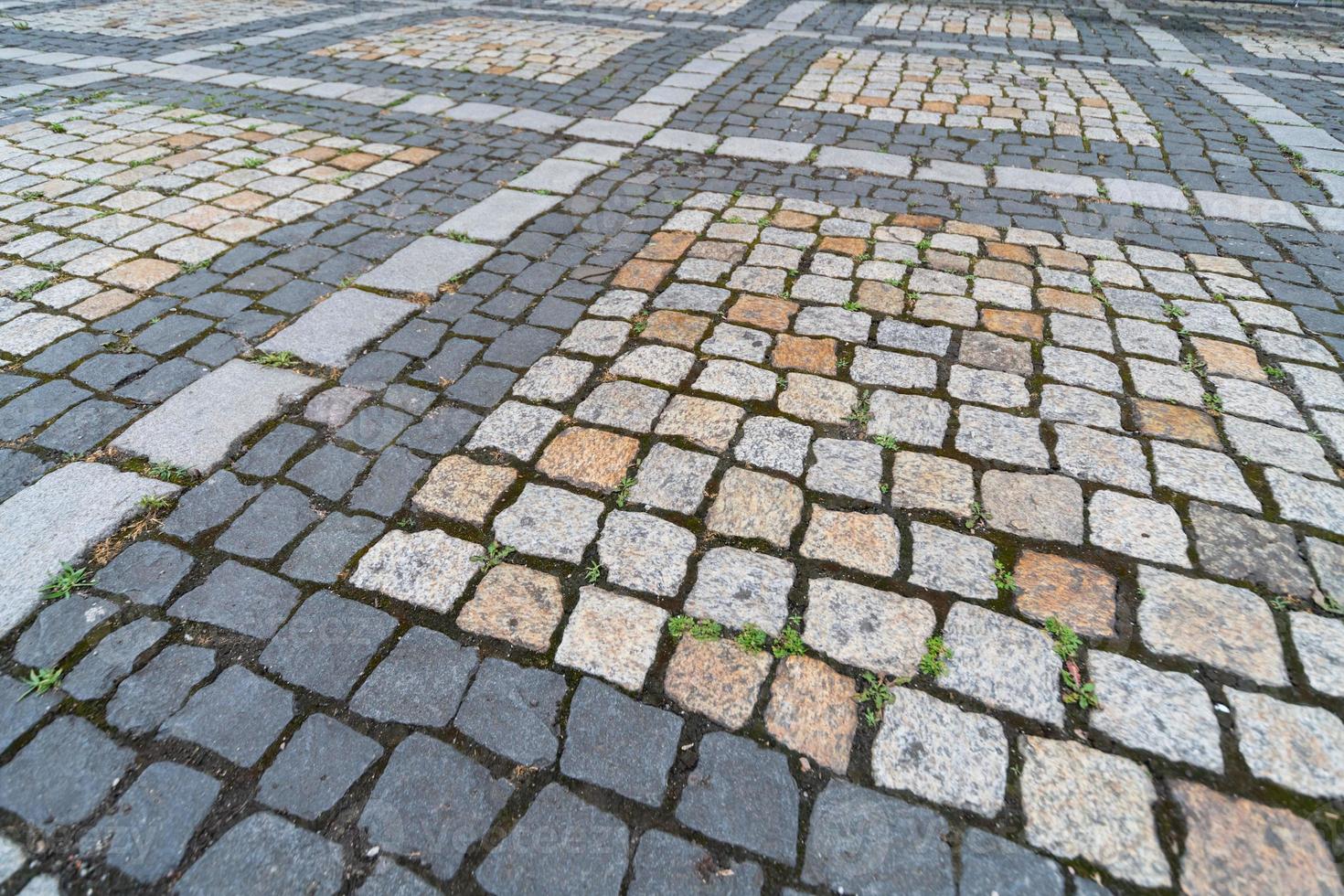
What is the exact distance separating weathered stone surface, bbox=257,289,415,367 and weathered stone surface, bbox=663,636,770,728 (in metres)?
2.11

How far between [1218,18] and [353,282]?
1189 centimetres

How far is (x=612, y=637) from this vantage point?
2.07 metres

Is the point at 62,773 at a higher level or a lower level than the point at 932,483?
lower

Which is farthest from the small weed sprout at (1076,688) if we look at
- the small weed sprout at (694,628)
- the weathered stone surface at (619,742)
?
the weathered stone surface at (619,742)

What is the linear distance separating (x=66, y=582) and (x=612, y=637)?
5.53ft

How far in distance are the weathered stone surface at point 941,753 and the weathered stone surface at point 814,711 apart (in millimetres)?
91

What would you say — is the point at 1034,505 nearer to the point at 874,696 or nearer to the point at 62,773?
the point at 874,696

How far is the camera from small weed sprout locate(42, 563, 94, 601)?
215cm

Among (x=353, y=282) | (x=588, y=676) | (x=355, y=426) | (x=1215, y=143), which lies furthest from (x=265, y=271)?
(x=1215, y=143)

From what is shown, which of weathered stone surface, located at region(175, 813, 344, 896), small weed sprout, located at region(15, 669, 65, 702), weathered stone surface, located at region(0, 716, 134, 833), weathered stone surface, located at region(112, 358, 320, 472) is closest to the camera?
weathered stone surface, located at region(175, 813, 344, 896)

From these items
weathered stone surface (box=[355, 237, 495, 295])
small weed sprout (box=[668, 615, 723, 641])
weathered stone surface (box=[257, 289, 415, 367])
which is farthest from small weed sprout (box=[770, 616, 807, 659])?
weathered stone surface (box=[355, 237, 495, 295])

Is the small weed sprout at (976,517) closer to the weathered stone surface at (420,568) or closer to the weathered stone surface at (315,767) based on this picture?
the weathered stone surface at (420,568)

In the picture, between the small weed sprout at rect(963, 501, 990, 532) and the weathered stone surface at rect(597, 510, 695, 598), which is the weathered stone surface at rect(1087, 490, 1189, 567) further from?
the weathered stone surface at rect(597, 510, 695, 598)

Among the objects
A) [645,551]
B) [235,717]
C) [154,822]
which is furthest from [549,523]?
[154,822]
